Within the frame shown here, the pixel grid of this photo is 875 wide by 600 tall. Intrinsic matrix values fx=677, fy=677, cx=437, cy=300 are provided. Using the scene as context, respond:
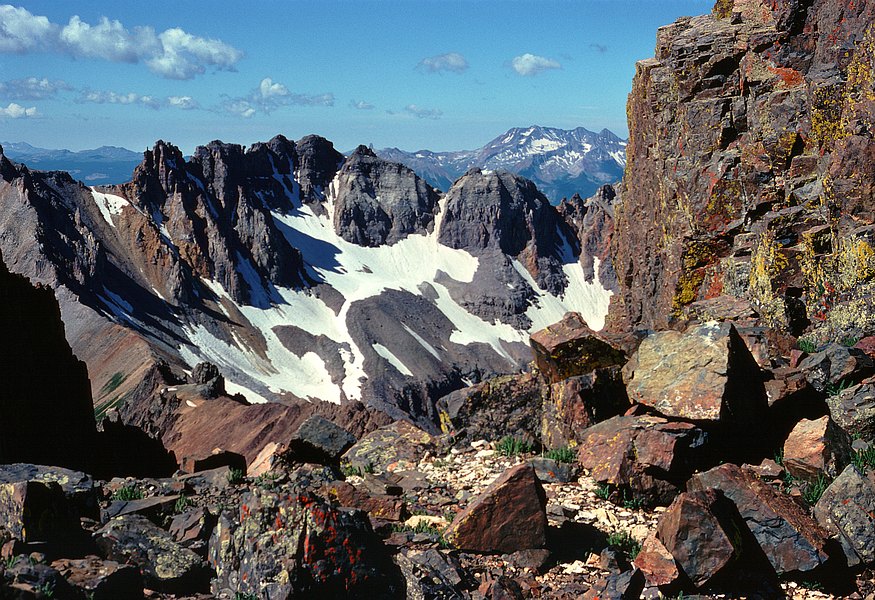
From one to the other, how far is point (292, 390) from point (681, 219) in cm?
14916

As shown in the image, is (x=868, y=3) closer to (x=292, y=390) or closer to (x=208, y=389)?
(x=208, y=389)

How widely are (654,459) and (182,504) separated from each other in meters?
8.41

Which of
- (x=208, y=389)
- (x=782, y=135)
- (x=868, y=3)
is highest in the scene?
(x=868, y=3)

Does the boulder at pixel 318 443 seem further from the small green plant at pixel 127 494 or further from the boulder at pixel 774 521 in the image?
the boulder at pixel 774 521

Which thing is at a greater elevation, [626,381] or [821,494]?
[626,381]

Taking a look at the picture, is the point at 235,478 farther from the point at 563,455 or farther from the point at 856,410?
the point at 856,410

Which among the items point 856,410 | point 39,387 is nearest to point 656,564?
point 856,410

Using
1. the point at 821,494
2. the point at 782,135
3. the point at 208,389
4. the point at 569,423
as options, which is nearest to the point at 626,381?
the point at 569,423

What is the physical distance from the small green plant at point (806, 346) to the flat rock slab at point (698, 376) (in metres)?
4.02

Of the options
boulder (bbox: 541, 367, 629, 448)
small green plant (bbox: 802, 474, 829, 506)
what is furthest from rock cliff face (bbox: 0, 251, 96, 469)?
small green plant (bbox: 802, 474, 829, 506)

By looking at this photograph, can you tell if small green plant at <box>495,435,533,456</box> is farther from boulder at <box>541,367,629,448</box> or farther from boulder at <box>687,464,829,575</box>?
boulder at <box>687,464,829,575</box>

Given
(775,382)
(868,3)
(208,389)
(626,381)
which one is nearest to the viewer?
(775,382)

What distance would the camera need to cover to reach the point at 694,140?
2708cm

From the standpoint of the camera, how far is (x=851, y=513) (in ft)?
32.6
